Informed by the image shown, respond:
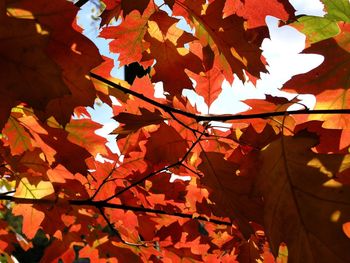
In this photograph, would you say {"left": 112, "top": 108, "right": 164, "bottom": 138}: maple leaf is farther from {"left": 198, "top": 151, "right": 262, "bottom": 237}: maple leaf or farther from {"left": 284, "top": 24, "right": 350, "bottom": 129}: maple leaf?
{"left": 284, "top": 24, "right": 350, "bottom": 129}: maple leaf

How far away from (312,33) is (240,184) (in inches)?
20.5

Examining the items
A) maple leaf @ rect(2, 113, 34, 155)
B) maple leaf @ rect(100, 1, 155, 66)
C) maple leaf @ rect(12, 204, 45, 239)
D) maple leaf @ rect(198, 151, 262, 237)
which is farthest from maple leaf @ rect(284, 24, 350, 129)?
maple leaf @ rect(12, 204, 45, 239)

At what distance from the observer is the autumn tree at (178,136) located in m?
0.82

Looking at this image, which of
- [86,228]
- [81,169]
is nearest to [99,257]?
[86,228]

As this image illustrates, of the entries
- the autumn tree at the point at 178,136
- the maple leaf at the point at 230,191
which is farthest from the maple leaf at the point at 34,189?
the maple leaf at the point at 230,191

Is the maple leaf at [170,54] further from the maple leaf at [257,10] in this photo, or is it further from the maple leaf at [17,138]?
the maple leaf at [17,138]

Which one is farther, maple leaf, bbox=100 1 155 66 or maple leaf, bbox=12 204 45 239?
maple leaf, bbox=12 204 45 239

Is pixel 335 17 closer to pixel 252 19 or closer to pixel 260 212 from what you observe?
pixel 252 19

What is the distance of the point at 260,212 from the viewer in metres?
1.08

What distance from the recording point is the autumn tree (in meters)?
0.82

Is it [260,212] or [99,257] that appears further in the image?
[99,257]

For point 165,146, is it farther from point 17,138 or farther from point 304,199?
point 304,199

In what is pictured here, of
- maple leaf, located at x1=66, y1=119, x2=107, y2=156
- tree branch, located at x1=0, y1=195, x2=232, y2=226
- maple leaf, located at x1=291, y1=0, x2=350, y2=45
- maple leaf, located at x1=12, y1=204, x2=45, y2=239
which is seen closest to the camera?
maple leaf, located at x1=291, y1=0, x2=350, y2=45

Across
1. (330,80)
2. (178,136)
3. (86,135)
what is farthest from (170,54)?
(330,80)
